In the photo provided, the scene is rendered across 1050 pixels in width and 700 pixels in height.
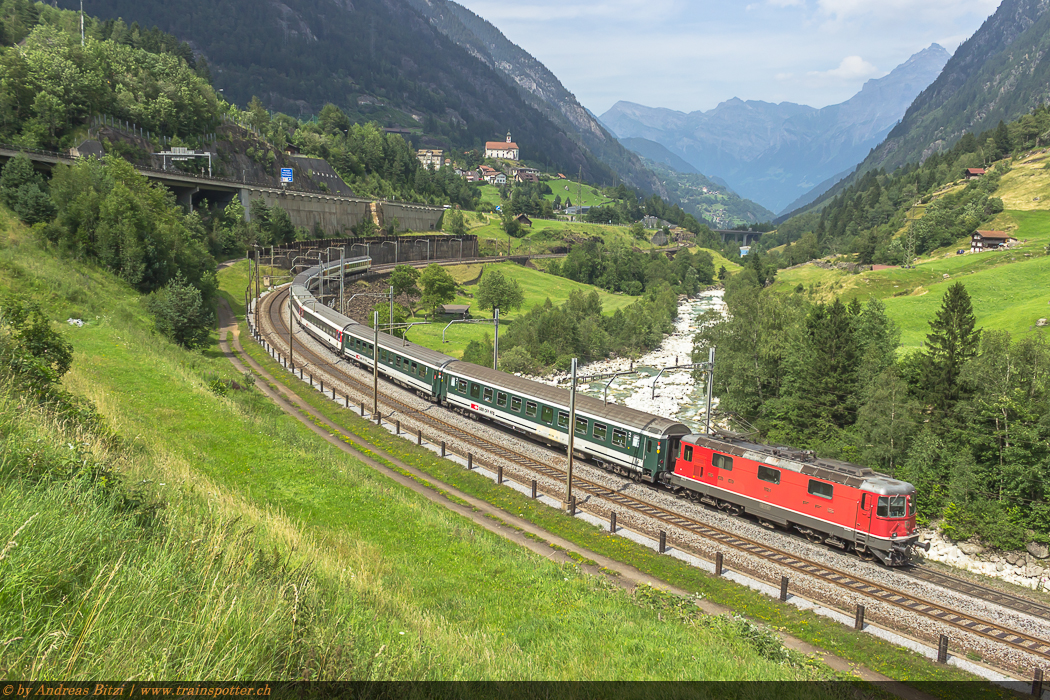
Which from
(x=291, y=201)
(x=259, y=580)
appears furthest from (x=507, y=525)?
(x=291, y=201)

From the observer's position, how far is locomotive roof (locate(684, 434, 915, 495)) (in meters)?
23.8

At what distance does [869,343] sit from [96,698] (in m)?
50.8

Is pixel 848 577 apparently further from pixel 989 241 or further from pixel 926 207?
pixel 926 207

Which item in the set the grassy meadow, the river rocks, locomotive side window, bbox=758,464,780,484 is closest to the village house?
the river rocks

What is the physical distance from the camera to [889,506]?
2339 cm

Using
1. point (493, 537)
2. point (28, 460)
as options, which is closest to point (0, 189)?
point (493, 537)

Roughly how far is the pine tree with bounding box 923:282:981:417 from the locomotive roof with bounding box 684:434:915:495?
1513cm

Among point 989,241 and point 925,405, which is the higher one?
point 989,241

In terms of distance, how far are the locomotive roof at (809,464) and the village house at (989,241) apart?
102 metres

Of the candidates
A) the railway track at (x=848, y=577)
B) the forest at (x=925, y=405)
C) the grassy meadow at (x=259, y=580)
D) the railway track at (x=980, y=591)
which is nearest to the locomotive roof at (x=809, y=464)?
the railway track at (x=980, y=591)

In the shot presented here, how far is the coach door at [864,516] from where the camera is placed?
23.5 meters

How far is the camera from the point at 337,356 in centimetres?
6009

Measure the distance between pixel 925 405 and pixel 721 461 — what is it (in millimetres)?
18440

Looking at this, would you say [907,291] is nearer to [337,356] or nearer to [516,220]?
[337,356]
